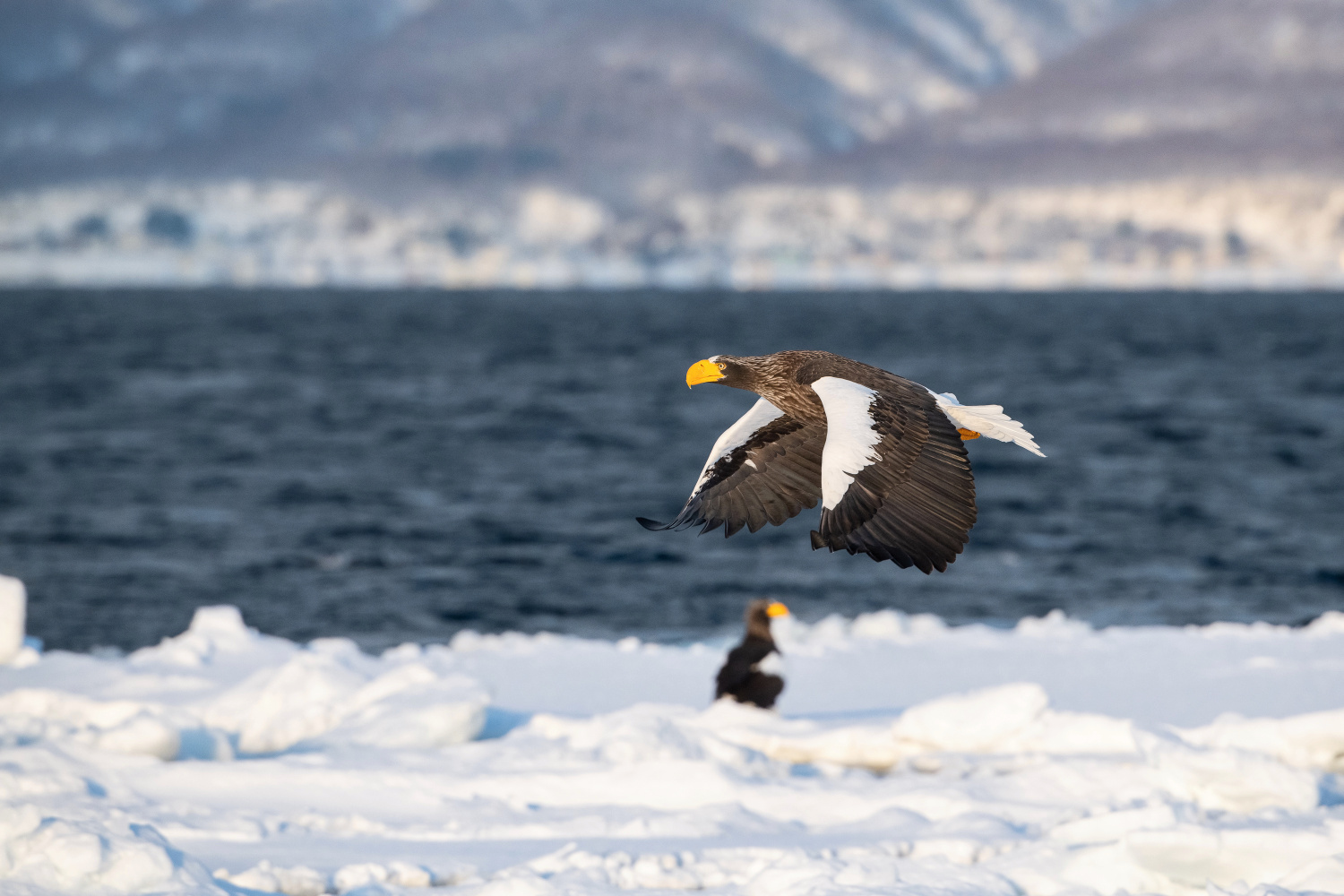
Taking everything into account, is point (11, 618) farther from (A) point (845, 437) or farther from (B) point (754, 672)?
(A) point (845, 437)

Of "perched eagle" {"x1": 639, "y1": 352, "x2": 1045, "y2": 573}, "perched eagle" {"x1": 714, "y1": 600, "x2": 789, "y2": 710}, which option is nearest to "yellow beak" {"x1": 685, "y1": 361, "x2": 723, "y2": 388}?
"perched eagle" {"x1": 639, "y1": 352, "x2": 1045, "y2": 573}

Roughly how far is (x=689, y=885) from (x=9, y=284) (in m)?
184

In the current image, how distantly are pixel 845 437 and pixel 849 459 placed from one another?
121 millimetres

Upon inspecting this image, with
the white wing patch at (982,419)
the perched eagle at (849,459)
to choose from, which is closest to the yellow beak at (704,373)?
the perched eagle at (849,459)

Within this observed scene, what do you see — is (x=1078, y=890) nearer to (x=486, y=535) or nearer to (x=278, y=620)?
(x=278, y=620)

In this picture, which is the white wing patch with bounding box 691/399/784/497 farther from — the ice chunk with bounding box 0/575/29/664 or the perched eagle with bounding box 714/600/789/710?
the ice chunk with bounding box 0/575/29/664

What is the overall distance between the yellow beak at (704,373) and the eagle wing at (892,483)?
0.54 metres

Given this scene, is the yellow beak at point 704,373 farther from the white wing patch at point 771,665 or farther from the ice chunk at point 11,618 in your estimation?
the ice chunk at point 11,618

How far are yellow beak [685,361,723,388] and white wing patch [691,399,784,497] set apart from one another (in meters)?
0.30

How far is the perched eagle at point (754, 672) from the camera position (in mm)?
9516

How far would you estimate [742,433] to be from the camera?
6777 millimetres

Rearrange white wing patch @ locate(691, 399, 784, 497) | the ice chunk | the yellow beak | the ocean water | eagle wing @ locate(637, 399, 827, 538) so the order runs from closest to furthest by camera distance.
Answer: the yellow beak → eagle wing @ locate(637, 399, 827, 538) → white wing patch @ locate(691, 399, 784, 497) → the ice chunk → the ocean water

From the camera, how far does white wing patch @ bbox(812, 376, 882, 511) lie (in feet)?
18.2

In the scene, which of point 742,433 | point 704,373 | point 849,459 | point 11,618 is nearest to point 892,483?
point 849,459
